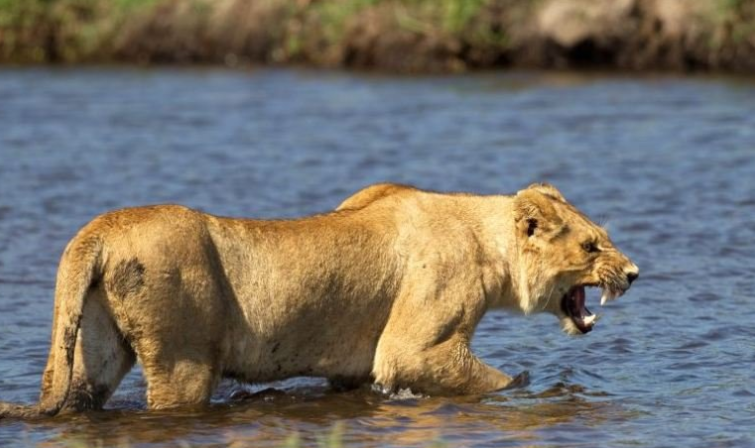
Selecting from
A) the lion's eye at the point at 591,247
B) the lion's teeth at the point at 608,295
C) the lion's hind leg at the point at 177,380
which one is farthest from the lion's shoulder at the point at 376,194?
the lion's hind leg at the point at 177,380

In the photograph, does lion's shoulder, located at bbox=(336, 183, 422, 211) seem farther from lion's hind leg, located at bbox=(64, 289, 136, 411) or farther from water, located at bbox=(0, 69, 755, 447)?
lion's hind leg, located at bbox=(64, 289, 136, 411)

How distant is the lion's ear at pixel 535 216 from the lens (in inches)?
362

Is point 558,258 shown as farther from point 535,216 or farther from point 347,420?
point 347,420

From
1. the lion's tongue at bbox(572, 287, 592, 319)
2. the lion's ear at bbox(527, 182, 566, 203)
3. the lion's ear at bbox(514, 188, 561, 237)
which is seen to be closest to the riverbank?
the lion's ear at bbox(527, 182, 566, 203)

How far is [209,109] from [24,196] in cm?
824

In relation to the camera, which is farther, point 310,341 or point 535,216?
point 535,216

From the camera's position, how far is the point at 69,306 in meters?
7.94

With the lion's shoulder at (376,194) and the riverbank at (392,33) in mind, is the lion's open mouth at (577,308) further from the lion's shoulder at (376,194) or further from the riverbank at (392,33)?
the riverbank at (392,33)

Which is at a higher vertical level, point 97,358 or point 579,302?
point 579,302

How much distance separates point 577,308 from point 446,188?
8.01m

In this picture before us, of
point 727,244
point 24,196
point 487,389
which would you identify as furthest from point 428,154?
point 487,389

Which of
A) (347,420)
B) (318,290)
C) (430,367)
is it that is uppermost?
(318,290)

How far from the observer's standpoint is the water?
884 cm

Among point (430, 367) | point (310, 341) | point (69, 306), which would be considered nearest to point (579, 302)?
point (430, 367)
